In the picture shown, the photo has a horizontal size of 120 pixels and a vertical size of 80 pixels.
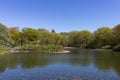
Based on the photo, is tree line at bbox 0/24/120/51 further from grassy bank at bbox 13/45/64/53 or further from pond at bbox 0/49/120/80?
pond at bbox 0/49/120/80

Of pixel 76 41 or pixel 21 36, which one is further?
pixel 76 41

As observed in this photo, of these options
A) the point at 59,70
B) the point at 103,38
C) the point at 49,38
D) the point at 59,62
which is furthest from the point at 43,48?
the point at 59,70

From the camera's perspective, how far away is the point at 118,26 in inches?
2594

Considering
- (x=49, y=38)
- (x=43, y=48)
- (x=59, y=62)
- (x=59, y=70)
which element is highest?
(x=49, y=38)

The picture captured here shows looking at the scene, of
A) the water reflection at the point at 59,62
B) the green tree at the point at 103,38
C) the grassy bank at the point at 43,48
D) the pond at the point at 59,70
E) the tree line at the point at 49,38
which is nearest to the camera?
the pond at the point at 59,70

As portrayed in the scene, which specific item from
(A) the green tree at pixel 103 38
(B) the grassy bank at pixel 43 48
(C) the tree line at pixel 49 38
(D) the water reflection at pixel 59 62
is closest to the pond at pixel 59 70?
(D) the water reflection at pixel 59 62

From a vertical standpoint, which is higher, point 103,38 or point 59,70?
point 103,38

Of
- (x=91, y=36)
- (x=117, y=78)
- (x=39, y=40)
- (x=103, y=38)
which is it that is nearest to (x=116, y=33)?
(x=103, y=38)

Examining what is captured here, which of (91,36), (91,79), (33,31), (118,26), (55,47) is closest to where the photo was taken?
(91,79)

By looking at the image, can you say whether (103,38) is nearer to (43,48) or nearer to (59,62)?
(43,48)

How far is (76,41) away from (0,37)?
57801 mm

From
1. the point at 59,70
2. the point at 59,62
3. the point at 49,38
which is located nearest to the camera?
the point at 59,70

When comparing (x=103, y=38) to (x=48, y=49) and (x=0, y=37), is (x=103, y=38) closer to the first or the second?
(x=48, y=49)

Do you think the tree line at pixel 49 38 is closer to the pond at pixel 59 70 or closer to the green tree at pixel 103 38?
the green tree at pixel 103 38
